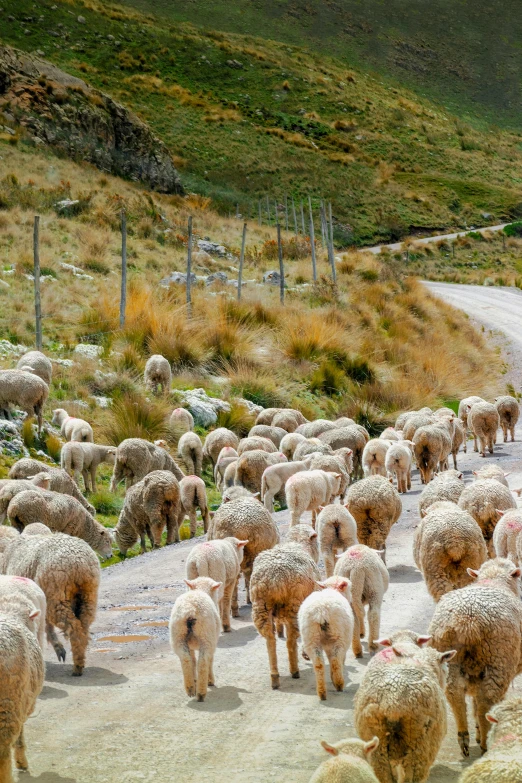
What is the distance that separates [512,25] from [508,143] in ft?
149

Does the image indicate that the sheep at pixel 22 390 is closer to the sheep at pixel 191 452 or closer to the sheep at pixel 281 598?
the sheep at pixel 191 452

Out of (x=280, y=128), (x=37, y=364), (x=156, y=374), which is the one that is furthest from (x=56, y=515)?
(x=280, y=128)

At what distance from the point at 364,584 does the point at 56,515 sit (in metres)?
4.95

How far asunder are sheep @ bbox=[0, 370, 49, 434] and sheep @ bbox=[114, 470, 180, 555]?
3.94 meters

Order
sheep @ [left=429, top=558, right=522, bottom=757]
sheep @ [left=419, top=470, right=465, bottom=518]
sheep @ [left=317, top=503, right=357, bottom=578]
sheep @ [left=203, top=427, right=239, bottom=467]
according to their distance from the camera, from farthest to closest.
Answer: sheep @ [left=203, top=427, right=239, bottom=467] → sheep @ [left=419, top=470, right=465, bottom=518] → sheep @ [left=317, top=503, right=357, bottom=578] → sheep @ [left=429, top=558, right=522, bottom=757]

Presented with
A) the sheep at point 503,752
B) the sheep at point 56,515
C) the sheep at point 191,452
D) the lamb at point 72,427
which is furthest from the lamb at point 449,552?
the lamb at point 72,427

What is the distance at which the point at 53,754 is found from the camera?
23.7 ft

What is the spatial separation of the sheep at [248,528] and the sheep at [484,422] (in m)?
10.2

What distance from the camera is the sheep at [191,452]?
1783 centimetres

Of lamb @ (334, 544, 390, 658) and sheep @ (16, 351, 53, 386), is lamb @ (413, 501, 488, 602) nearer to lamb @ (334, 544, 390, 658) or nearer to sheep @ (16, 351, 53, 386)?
lamb @ (334, 544, 390, 658)

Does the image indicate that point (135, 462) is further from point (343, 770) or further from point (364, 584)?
point (343, 770)

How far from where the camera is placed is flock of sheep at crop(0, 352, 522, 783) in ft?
21.2

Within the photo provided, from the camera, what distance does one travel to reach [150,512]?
46.4 ft

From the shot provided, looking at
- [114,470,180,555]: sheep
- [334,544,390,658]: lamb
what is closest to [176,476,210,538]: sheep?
[114,470,180,555]: sheep
